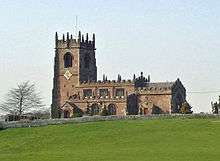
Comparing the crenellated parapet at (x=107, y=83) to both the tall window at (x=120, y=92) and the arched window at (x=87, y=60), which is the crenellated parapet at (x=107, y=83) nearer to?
the tall window at (x=120, y=92)

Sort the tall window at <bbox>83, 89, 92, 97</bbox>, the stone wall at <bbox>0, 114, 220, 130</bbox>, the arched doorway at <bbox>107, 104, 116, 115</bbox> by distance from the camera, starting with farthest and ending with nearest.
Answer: the tall window at <bbox>83, 89, 92, 97</bbox> → the arched doorway at <bbox>107, 104, 116, 115</bbox> → the stone wall at <bbox>0, 114, 220, 130</bbox>

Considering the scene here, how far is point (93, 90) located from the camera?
12794cm

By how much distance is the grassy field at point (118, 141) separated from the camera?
5491 centimetres

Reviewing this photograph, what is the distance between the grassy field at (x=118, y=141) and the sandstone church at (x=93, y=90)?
3130cm

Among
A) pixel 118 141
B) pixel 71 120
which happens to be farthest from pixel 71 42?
pixel 118 141

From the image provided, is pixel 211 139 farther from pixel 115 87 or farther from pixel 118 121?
pixel 115 87

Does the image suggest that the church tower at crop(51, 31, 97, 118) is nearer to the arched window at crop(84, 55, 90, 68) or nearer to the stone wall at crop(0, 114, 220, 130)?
the arched window at crop(84, 55, 90, 68)

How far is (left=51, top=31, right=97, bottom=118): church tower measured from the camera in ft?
433

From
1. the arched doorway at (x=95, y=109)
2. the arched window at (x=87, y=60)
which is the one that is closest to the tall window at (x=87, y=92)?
the arched doorway at (x=95, y=109)

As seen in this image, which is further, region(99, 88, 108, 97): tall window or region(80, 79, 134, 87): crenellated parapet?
region(99, 88, 108, 97): tall window

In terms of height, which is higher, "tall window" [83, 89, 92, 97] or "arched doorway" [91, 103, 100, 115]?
"tall window" [83, 89, 92, 97]

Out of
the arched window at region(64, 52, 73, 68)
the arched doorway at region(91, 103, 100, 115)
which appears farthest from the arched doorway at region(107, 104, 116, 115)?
the arched window at region(64, 52, 73, 68)

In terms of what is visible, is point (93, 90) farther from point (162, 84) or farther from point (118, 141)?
point (118, 141)

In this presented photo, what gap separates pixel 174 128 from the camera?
256ft
